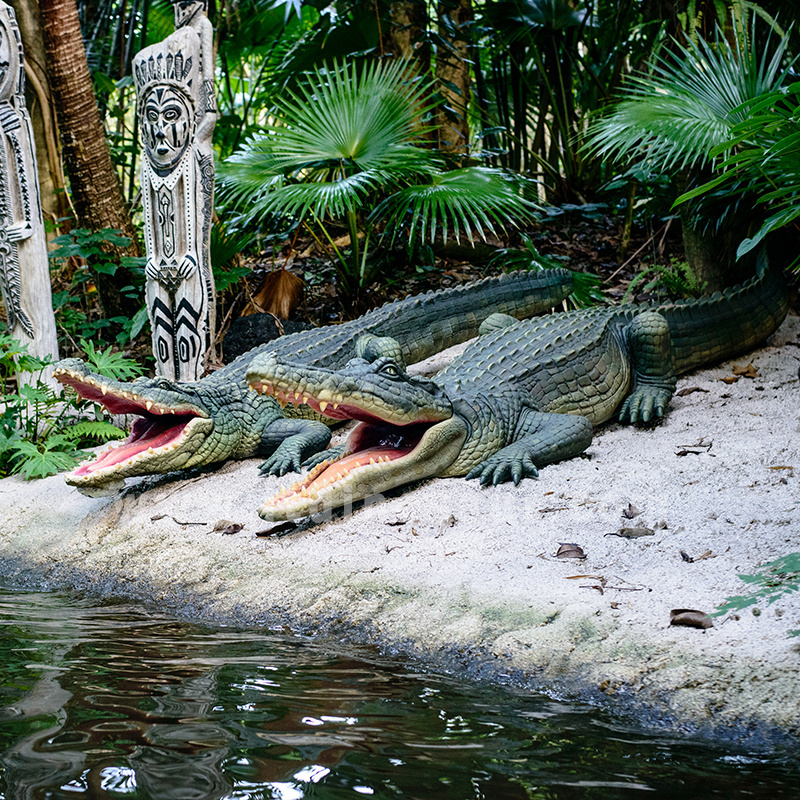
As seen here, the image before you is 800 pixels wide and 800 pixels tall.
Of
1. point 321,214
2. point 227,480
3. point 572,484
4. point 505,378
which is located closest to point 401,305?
point 321,214

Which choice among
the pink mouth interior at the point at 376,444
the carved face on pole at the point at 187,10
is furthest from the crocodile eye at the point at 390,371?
the carved face on pole at the point at 187,10

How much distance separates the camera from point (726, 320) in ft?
17.6

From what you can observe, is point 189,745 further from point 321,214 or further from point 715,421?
point 321,214

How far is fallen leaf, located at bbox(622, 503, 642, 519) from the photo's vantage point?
323 centimetres

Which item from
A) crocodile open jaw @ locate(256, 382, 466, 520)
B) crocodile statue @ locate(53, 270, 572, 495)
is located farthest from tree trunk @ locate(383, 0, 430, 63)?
crocodile open jaw @ locate(256, 382, 466, 520)

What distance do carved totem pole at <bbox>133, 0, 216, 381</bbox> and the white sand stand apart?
1316 mm

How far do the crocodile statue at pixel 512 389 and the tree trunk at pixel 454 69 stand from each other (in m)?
3.35

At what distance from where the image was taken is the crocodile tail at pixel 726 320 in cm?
527

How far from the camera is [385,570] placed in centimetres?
300

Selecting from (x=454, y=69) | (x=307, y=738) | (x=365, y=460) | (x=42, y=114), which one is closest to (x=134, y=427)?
(x=365, y=460)

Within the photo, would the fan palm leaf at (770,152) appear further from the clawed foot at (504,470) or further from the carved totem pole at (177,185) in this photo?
the carved totem pole at (177,185)

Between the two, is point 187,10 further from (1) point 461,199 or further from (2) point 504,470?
(2) point 504,470

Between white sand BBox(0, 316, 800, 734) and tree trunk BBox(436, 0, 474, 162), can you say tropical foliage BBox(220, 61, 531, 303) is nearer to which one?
tree trunk BBox(436, 0, 474, 162)

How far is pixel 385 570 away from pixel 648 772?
1380 mm
